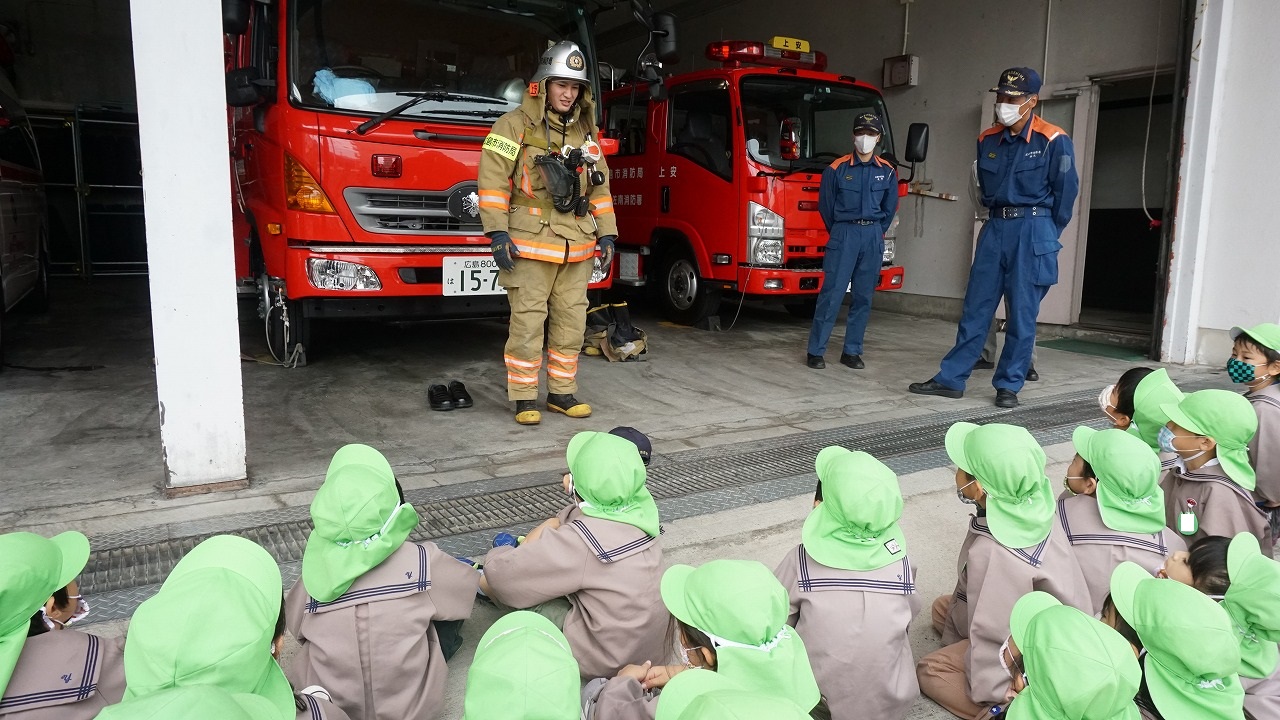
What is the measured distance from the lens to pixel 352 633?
197cm

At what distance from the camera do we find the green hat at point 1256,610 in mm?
1741

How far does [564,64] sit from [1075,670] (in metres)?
3.76

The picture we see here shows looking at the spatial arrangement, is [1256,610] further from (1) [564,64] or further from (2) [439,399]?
(2) [439,399]

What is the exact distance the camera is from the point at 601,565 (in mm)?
2201

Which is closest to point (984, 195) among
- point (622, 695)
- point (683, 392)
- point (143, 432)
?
point (683, 392)

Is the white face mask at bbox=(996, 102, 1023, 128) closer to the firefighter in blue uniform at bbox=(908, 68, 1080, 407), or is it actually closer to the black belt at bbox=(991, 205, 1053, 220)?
the firefighter in blue uniform at bbox=(908, 68, 1080, 407)

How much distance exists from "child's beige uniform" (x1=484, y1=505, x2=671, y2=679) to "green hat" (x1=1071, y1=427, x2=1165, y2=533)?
1.19 m

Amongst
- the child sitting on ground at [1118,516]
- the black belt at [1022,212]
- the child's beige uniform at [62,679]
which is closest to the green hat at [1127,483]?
the child sitting on ground at [1118,516]

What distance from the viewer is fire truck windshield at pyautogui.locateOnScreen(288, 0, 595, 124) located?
5020 mm

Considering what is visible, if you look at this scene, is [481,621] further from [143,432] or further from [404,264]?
[404,264]

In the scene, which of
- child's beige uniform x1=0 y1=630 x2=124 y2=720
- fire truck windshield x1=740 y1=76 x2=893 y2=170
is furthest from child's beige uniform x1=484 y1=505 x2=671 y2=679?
fire truck windshield x1=740 y1=76 x2=893 y2=170

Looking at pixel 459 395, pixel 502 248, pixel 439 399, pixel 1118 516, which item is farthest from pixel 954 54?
pixel 1118 516

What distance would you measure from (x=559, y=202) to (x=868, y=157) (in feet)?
9.38

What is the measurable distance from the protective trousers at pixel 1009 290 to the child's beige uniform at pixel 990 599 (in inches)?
132
